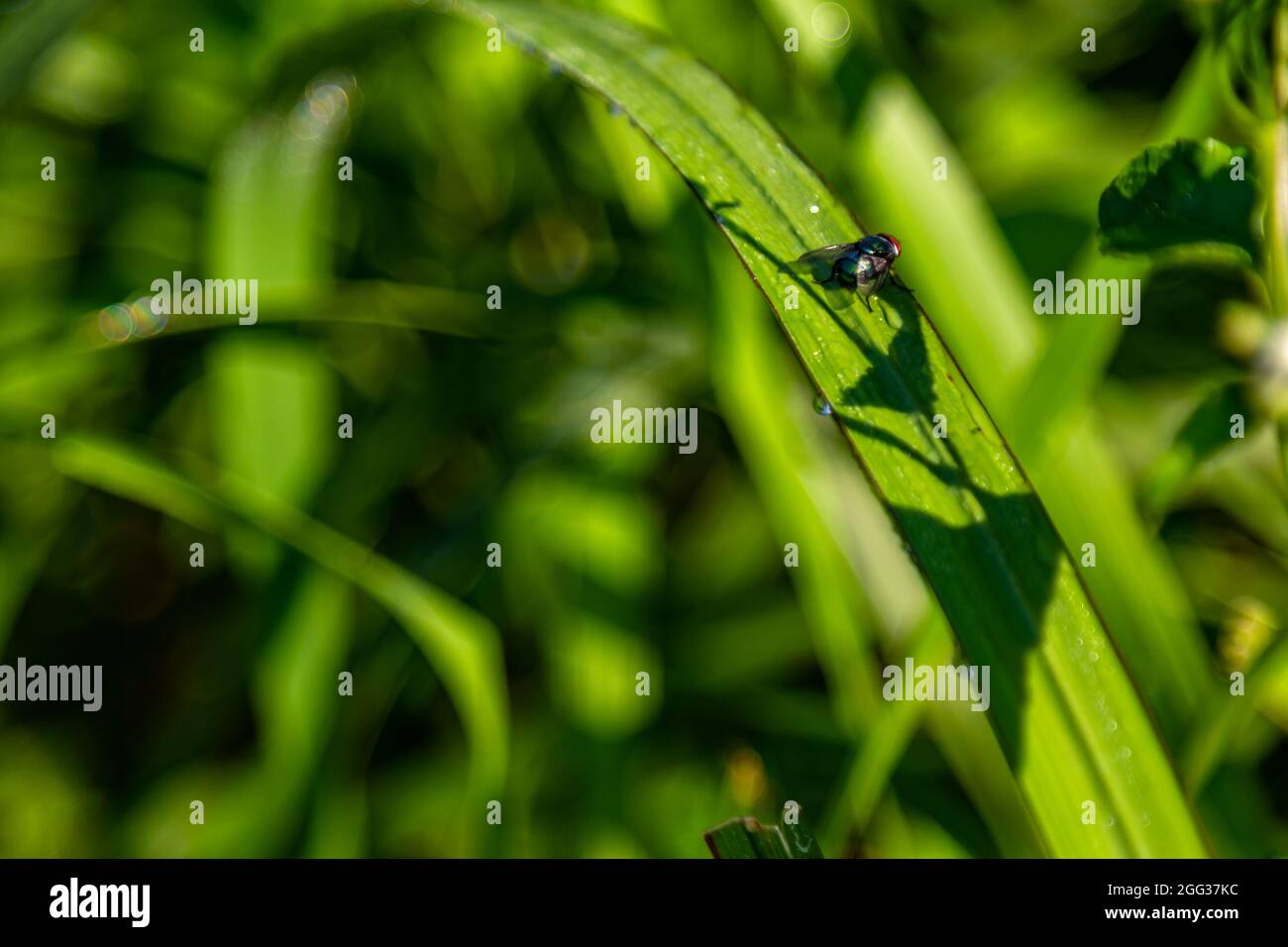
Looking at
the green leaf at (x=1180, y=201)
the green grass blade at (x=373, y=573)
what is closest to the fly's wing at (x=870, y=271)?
the green leaf at (x=1180, y=201)

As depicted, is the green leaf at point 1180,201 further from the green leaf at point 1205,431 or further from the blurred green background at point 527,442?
the blurred green background at point 527,442

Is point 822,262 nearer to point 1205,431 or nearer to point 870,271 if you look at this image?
point 870,271

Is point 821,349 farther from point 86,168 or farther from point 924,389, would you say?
point 86,168

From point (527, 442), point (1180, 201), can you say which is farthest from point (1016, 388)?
point (527, 442)

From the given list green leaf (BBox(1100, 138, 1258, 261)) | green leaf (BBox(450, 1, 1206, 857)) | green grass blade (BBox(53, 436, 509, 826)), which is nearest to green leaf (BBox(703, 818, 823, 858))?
green leaf (BBox(450, 1, 1206, 857))
